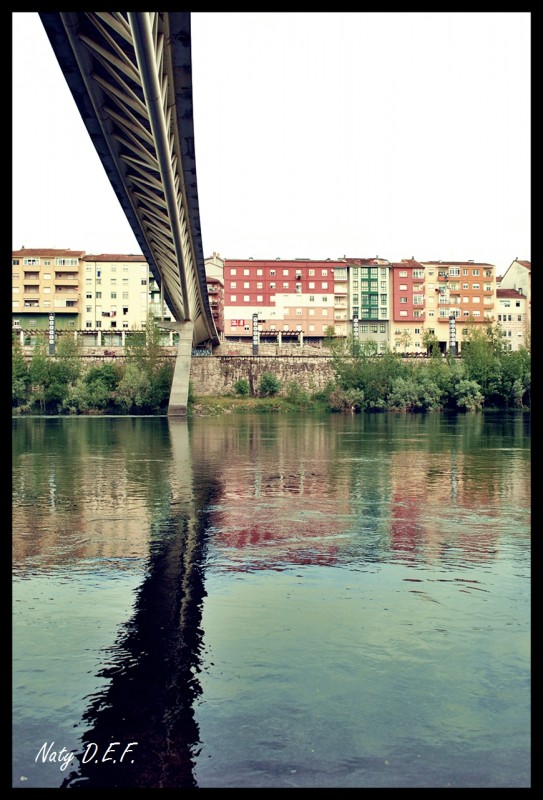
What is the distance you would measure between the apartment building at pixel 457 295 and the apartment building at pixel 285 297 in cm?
1477

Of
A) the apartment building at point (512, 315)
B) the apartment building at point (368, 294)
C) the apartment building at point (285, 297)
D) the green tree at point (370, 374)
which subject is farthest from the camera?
the apartment building at point (512, 315)

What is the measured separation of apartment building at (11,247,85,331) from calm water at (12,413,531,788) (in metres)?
110

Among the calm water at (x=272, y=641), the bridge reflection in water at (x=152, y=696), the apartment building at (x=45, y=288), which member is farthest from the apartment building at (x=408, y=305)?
the bridge reflection in water at (x=152, y=696)

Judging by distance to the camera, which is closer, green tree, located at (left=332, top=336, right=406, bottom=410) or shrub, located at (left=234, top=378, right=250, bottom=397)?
green tree, located at (left=332, top=336, right=406, bottom=410)

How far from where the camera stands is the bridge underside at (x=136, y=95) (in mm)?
16750

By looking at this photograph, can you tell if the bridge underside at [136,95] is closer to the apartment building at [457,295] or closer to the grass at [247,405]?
the grass at [247,405]

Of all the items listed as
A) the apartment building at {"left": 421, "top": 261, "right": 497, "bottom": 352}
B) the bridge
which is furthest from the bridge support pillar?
the apartment building at {"left": 421, "top": 261, "right": 497, "bottom": 352}

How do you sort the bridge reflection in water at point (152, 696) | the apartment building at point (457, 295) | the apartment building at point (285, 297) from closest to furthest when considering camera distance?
the bridge reflection in water at point (152, 696)
the apartment building at point (285, 297)
the apartment building at point (457, 295)

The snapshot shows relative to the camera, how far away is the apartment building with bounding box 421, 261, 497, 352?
434 ft

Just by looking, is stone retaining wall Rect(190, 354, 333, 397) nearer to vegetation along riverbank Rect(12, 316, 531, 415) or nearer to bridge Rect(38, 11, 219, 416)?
vegetation along riverbank Rect(12, 316, 531, 415)

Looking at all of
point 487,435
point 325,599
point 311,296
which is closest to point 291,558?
point 325,599

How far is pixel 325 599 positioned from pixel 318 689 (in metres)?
2.92

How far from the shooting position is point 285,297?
5113 inches

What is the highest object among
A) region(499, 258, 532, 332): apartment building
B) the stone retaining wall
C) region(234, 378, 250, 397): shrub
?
region(499, 258, 532, 332): apartment building
